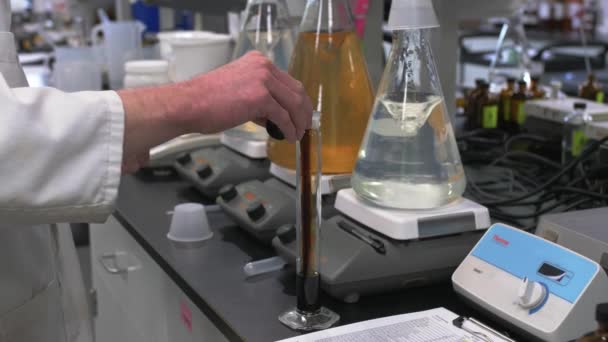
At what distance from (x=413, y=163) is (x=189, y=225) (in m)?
0.39

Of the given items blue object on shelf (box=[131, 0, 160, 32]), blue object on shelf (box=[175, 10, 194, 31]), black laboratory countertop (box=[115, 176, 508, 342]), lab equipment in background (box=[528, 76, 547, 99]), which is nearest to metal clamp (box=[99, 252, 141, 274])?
black laboratory countertop (box=[115, 176, 508, 342])

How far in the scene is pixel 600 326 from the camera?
1.87ft

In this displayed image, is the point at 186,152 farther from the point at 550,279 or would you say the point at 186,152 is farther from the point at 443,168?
the point at 550,279

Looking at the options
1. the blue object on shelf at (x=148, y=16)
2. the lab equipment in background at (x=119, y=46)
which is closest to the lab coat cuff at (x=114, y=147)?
the lab equipment in background at (x=119, y=46)

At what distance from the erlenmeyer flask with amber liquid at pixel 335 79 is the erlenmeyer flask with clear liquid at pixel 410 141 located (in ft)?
0.45

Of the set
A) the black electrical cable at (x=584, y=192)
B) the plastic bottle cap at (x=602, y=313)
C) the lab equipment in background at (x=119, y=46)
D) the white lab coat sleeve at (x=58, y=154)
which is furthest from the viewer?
the lab equipment in background at (x=119, y=46)

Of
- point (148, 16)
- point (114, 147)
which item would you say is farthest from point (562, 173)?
point (148, 16)

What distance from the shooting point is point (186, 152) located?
148 centimetres

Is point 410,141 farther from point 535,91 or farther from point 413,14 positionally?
point 535,91

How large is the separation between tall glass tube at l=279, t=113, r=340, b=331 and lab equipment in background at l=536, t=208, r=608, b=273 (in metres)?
0.28

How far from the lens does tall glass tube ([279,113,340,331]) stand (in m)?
0.82

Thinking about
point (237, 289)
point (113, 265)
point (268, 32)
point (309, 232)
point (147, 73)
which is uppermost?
point (268, 32)

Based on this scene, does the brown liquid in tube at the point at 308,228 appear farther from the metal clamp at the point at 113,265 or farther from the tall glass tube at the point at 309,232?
the metal clamp at the point at 113,265

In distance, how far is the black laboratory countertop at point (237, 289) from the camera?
0.83 meters
